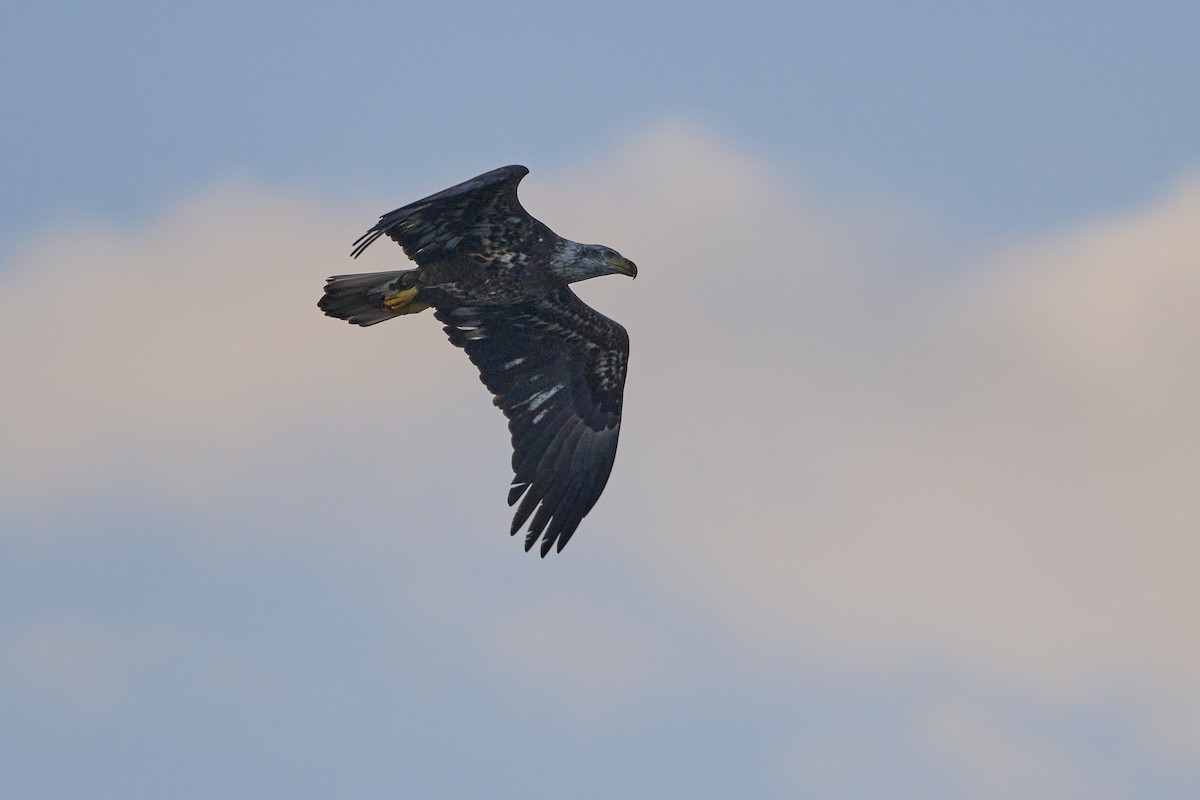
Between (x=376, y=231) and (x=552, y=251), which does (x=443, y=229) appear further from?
(x=376, y=231)

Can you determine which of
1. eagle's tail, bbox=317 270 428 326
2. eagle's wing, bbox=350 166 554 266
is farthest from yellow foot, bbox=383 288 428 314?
eagle's wing, bbox=350 166 554 266

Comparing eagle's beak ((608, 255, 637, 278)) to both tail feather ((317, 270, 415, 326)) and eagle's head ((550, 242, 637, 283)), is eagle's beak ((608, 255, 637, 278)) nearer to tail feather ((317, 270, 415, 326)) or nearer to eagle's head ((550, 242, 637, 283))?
eagle's head ((550, 242, 637, 283))

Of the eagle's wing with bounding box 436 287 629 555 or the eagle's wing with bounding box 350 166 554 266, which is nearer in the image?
the eagle's wing with bounding box 350 166 554 266

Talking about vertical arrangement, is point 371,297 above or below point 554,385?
below

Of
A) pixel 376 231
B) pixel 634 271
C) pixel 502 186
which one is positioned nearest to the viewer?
pixel 376 231

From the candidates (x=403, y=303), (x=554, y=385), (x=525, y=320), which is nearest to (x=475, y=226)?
(x=403, y=303)

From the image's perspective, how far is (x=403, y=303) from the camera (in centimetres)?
1839

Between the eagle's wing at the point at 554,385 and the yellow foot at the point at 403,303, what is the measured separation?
1.50ft

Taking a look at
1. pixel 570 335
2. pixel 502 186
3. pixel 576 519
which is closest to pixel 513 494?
pixel 576 519

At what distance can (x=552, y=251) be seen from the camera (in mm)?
18156

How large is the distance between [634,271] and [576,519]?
2.53m

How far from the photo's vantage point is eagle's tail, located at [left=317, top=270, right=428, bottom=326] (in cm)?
1836

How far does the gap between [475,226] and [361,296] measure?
5.37 feet

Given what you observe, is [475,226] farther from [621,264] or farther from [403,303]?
[621,264]
